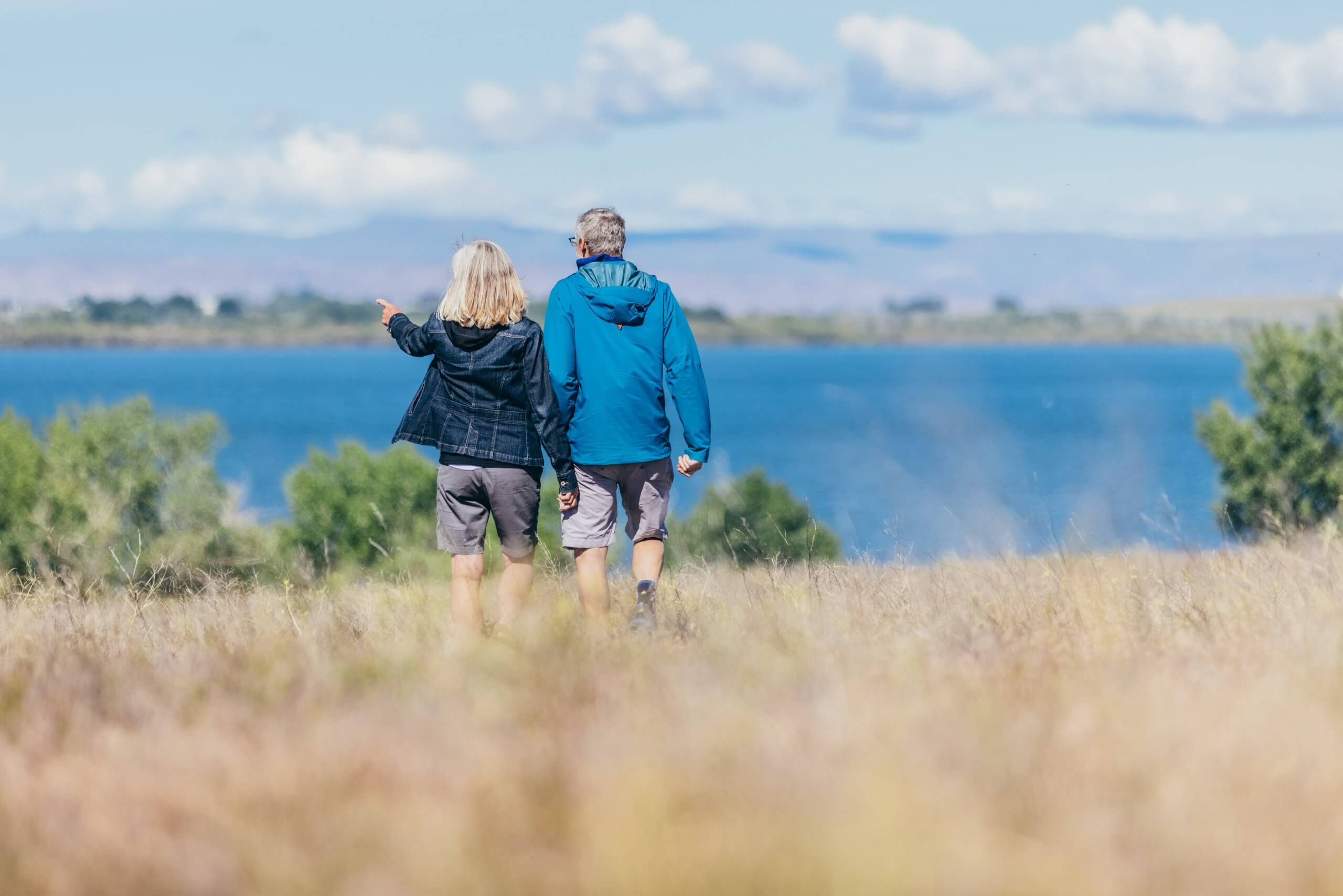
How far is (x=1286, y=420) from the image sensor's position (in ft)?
170

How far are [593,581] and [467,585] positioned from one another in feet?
1.97

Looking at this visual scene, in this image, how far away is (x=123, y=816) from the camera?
3.11 m

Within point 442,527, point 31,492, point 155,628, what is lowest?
point 31,492

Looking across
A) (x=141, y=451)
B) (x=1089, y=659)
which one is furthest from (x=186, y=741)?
(x=141, y=451)

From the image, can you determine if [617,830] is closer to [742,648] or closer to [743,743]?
[743,743]

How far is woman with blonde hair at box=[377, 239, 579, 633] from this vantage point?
613 cm

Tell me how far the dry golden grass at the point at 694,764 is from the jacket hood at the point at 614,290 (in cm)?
177

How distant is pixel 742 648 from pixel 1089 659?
47.0 inches

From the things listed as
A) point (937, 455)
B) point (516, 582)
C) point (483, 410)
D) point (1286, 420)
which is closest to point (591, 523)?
point (516, 582)

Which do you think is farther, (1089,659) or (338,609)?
(338,609)

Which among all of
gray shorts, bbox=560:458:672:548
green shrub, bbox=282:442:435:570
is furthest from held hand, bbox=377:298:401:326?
green shrub, bbox=282:442:435:570

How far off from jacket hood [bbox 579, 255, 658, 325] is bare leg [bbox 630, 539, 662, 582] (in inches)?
43.4

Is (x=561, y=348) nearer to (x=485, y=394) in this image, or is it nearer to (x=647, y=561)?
(x=485, y=394)

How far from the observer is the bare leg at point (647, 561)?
6359 millimetres
